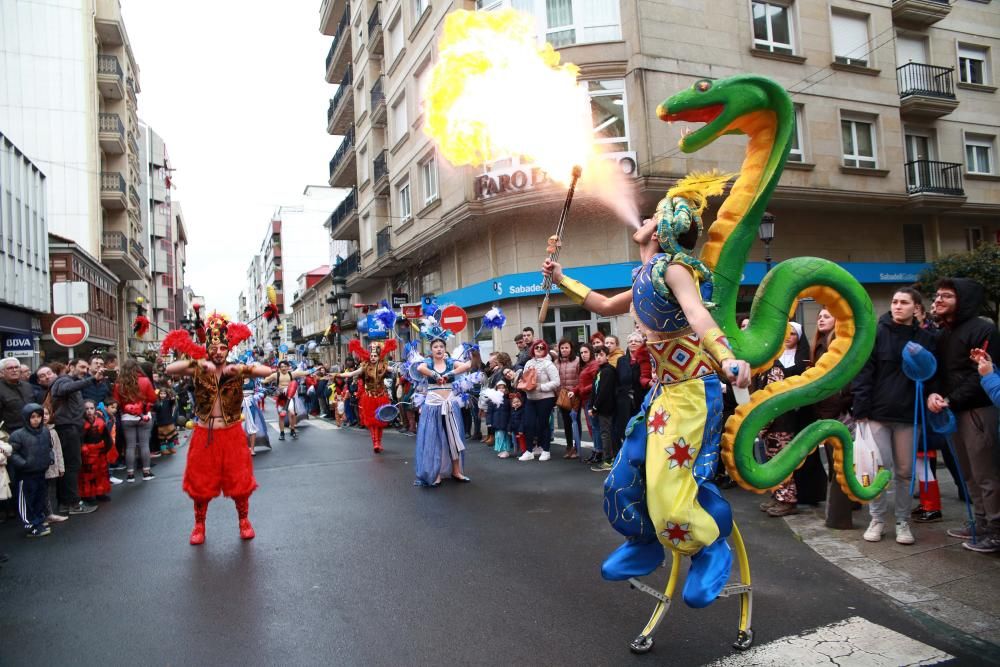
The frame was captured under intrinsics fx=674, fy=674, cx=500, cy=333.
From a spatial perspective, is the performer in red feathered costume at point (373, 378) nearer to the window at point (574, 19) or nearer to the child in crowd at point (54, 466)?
the child in crowd at point (54, 466)

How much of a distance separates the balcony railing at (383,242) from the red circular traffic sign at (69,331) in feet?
53.1

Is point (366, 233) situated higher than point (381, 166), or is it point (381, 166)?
point (381, 166)

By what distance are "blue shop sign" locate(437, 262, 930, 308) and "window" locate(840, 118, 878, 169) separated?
116 inches

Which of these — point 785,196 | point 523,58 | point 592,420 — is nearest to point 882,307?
point 785,196

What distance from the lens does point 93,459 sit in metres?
8.50

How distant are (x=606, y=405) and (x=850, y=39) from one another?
16.9 m

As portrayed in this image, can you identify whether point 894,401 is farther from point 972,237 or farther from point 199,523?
point 972,237

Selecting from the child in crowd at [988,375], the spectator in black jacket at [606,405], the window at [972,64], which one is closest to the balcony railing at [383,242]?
the spectator in black jacket at [606,405]

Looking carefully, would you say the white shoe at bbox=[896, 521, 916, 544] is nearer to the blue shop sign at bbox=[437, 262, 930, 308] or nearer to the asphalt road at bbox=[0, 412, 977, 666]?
the asphalt road at bbox=[0, 412, 977, 666]

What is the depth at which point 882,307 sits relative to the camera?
2062 centimetres

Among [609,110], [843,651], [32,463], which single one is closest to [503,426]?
[32,463]

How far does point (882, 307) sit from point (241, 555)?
67.3ft

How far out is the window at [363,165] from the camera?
3070 cm

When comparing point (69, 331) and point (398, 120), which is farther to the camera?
point (398, 120)
